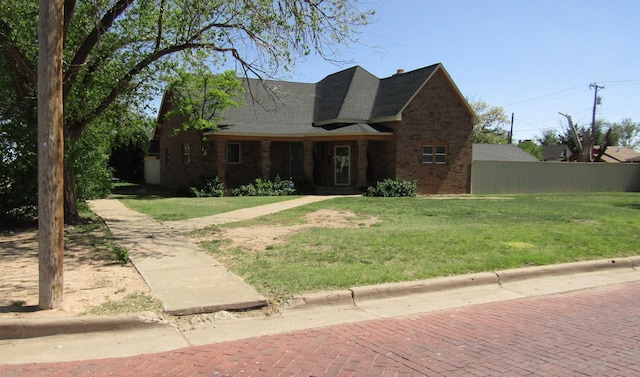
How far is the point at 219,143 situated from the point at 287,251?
15730 mm

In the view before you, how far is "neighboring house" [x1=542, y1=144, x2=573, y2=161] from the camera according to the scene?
62.1 metres

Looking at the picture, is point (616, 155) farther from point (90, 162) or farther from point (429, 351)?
point (429, 351)

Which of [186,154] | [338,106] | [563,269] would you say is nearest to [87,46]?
[563,269]

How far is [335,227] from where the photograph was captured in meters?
12.0

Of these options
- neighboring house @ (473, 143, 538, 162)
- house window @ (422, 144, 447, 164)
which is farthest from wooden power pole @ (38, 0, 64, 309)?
neighboring house @ (473, 143, 538, 162)

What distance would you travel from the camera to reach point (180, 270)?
770 centimetres

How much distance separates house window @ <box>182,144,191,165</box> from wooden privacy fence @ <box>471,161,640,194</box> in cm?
1573

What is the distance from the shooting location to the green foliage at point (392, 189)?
75.4ft

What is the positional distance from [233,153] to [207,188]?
9.86 feet

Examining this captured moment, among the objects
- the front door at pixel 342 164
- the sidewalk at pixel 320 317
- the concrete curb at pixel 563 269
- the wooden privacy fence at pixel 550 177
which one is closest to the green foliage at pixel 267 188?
the front door at pixel 342 164

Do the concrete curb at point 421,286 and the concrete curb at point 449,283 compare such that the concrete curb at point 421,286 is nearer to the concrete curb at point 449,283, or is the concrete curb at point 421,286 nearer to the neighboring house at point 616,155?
the concrete curb at point 449,283

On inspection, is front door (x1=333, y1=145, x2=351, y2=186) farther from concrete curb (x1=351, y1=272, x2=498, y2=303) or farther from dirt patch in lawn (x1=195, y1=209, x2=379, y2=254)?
concrete curb (x1=351, y1=272, x2=498, y2=303)

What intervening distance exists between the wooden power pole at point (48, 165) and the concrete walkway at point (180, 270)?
1.27 metres

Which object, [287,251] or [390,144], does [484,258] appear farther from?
[390,144]
